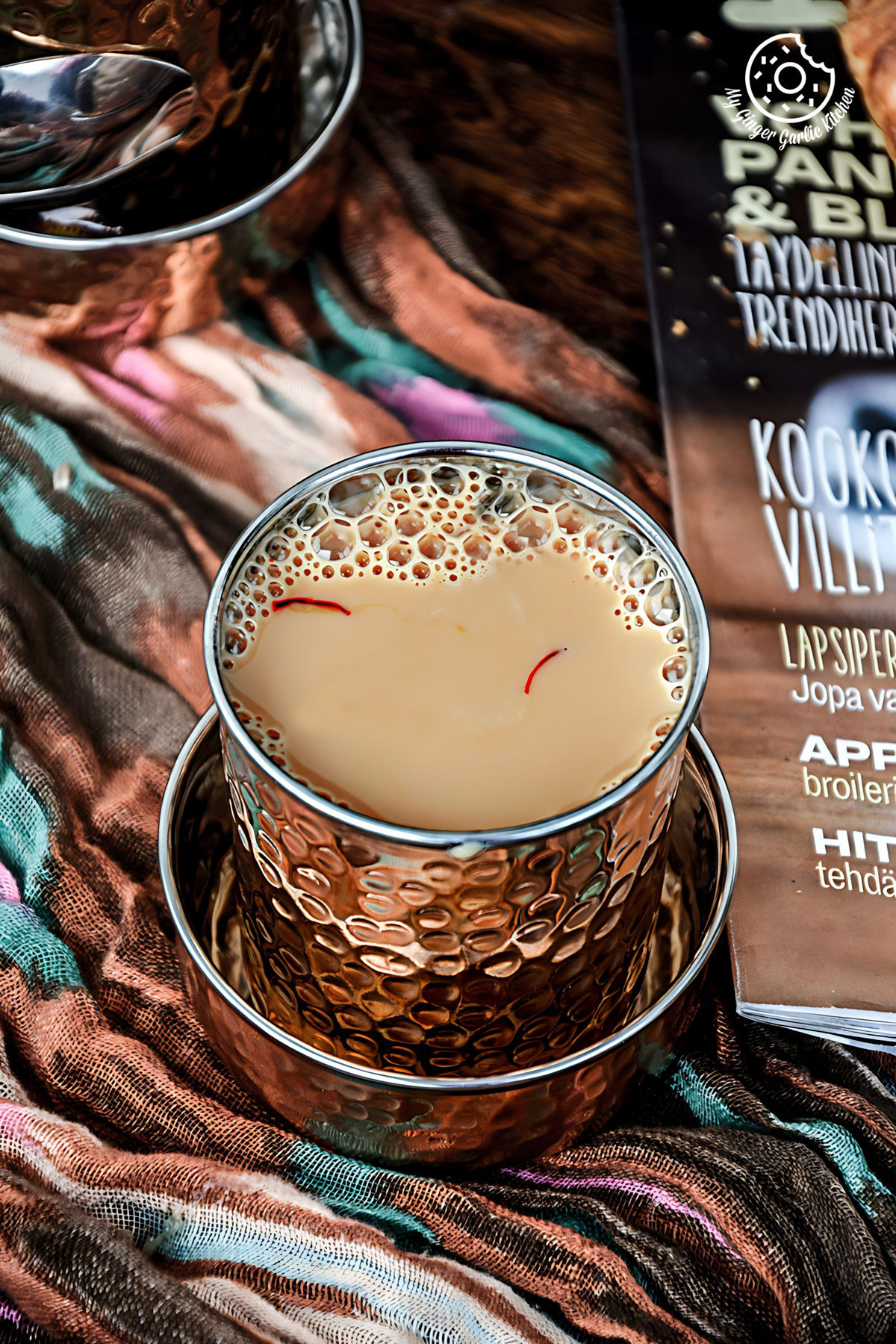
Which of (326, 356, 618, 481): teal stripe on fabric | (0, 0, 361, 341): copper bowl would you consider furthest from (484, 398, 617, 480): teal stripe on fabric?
(0, 0, 361, 341): copper bowl

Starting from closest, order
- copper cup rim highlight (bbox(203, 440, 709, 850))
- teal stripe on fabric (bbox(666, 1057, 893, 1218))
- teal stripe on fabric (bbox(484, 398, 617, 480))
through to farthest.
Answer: copper cup rim highlight (bbox(203, 440, 709, 850)), teal stripe on fabric (bbox(666, 1057, 893, 1218)), teal stripe on fabric (bbox(484, 398, 617, 480))

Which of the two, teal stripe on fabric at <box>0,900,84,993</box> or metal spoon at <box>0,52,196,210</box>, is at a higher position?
metal spoon at <box>0,52,196,210</box>

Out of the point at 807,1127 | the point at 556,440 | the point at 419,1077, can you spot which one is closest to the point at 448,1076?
the point at 419,1077

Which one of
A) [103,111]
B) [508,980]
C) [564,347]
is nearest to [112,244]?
[103,111]

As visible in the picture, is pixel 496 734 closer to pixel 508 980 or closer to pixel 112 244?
pixel 508 980

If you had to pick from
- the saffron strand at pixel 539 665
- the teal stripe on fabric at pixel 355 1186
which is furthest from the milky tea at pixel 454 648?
the teal stripe on fabric at pixel 355 1186

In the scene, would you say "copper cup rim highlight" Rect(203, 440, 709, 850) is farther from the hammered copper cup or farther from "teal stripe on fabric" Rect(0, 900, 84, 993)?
"teal stripe on fabric" Rect(0, 900, 84, 993)
